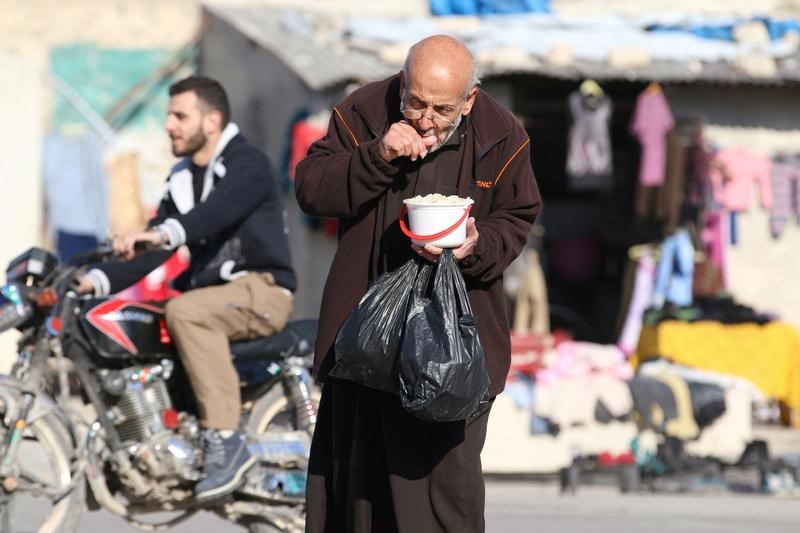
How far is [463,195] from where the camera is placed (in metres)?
4.77

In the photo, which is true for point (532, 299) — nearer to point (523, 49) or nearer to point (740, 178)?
point (740, 178)

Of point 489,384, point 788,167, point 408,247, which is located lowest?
point 489,384

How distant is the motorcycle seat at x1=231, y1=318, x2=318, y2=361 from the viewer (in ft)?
22.0

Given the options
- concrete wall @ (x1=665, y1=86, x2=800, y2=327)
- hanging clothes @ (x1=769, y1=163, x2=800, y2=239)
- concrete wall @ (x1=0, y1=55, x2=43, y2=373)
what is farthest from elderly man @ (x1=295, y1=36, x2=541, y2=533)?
hanging clothes @ (x1=769, y1=163, x2=800, y2=239)

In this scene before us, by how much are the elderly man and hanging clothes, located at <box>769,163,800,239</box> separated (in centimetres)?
1011

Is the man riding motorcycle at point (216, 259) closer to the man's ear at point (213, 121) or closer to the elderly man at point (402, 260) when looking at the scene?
the man's ear at point (213, 121)

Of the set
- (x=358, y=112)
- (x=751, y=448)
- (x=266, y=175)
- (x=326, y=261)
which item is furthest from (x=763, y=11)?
(x=358, y=112)

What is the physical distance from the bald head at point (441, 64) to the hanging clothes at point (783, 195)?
10466 mm

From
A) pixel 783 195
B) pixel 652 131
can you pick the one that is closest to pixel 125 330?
pixel 652 131

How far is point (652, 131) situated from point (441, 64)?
940 centimetres

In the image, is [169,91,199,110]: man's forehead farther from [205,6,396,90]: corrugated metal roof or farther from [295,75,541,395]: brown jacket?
[205,6,396,90]: corrugated metal roof

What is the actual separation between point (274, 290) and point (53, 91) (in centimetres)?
1047

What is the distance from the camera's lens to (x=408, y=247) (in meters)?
4.74

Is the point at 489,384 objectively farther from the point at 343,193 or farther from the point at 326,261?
the point at 326,261
